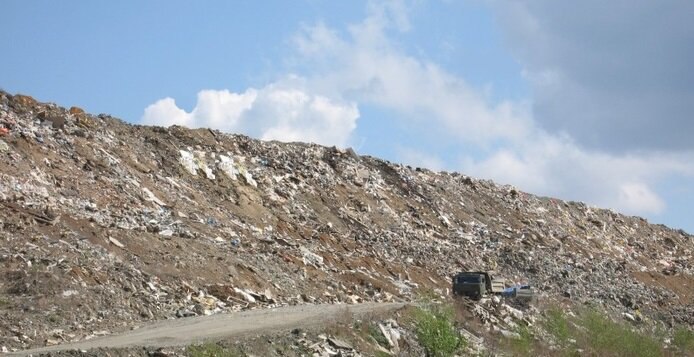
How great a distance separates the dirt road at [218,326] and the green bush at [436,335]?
1.49 meters

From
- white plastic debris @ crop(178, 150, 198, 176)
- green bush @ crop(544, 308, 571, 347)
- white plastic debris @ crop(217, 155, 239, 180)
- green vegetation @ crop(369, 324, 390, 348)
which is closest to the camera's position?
green vegetation @ crop(369, 324, 390, 348)

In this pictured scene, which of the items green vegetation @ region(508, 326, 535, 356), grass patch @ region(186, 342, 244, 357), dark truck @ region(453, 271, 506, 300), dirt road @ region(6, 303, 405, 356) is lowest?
grass patch @ region(186, 342, 244, 357)

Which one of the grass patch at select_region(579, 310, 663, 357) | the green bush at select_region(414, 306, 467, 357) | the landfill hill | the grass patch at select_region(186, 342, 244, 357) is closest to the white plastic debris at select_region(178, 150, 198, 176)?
the landfill hill

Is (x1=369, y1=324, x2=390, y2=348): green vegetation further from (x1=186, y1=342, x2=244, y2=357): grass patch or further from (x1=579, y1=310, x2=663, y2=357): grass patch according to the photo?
(x1=579, y1=310, x2=663, y2=357): grass patch

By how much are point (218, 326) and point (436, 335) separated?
5.28 m

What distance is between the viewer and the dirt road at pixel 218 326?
14.9 metres

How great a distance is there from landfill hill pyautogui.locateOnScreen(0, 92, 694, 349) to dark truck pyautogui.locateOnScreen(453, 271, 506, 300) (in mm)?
1617

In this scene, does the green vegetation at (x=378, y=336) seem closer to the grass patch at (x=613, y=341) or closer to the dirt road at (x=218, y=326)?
the dirt road at (x=218, y=326)

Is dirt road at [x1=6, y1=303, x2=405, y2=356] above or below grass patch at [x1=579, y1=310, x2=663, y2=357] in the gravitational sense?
below

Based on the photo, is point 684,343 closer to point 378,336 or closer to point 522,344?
point 522,344

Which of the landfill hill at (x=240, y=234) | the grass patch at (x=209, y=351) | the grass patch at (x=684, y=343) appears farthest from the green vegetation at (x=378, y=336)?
the grass patch at (x=684, y=343)

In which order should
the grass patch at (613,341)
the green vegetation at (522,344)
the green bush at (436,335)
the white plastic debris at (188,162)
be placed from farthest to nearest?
the white plastic debris at (188,162) → the grass patch at (613,341) → the green vegetation at (522,344) → the green bush at (436,335)

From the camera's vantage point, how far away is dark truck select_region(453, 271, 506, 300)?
91.9 ft

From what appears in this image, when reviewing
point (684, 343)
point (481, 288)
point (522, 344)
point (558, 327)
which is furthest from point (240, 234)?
point (684, 343)
